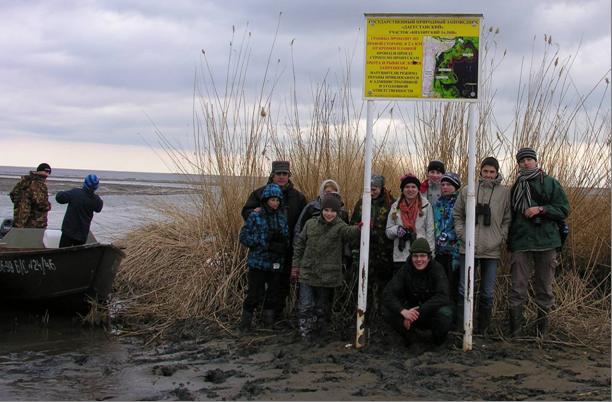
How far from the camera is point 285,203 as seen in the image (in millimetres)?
7223

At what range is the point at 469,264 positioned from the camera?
232 inches

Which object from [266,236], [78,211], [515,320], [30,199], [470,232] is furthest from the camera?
[30,199]

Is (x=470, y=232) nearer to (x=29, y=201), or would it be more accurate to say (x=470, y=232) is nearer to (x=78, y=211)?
(x=78, y=211)

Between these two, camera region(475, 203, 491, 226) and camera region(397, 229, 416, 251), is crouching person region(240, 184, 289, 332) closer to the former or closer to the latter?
camera region(397, 229, 416, 251)

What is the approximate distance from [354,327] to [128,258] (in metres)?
4.01

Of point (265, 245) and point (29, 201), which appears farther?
point (29, 201)

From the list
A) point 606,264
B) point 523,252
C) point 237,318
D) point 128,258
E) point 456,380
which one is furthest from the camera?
point 128,258

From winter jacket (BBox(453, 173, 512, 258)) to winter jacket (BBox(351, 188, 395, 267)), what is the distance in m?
0.68

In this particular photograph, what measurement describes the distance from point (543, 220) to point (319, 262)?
2032 millimetres

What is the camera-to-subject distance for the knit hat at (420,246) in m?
5.93

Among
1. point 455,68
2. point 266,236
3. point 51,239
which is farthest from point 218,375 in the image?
point 51,239

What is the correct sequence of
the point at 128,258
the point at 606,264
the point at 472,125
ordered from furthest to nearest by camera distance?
the point at 128,258
the point at 606,264
the point at 472,125

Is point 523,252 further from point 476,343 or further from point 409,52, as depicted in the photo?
point 409,52

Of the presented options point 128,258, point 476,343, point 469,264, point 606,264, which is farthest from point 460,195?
point 128,258
